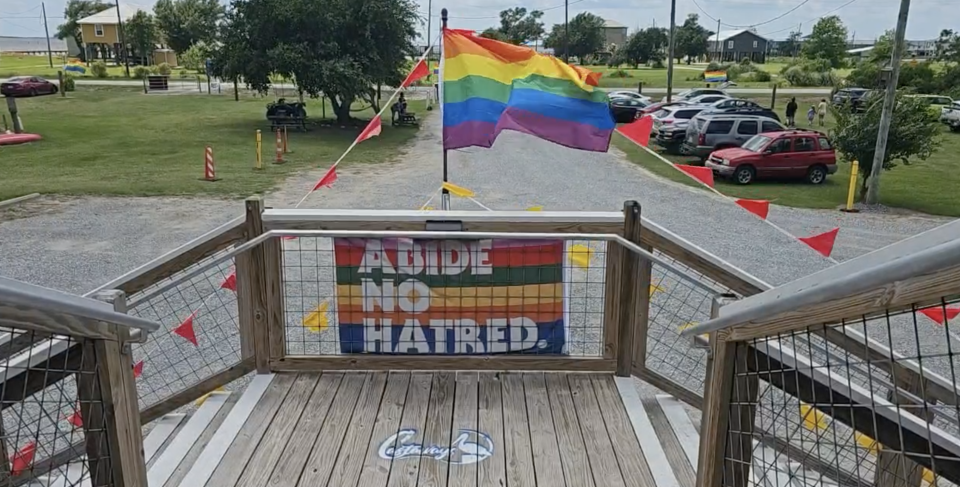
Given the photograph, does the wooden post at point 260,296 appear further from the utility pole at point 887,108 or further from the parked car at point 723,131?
the parked car at point 723,131

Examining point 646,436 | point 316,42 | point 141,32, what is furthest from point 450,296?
point 141,32

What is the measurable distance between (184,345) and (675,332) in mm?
5100

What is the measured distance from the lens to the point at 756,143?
19719 mm

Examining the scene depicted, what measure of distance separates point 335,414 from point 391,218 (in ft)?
3.76

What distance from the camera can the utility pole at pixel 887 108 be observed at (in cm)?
1530

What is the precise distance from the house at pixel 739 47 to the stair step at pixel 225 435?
107 m

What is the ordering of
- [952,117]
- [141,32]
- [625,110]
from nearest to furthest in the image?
1. [625,110]
2. [952,117]
3. [141,32]

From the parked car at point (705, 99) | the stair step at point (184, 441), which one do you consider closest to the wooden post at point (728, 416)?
the stair step at point (184, 441)

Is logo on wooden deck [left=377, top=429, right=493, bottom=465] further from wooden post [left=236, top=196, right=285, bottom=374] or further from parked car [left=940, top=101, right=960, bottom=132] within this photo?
parked car [left=940, top=101, right=960, bottom=132]

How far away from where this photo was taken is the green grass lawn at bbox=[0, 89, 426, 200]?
58.3ft

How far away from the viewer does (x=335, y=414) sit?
395 cm

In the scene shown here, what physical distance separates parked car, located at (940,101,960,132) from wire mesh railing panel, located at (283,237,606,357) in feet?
114

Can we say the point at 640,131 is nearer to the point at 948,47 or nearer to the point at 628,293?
the point at 628,293

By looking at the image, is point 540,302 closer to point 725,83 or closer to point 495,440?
point 495,440
